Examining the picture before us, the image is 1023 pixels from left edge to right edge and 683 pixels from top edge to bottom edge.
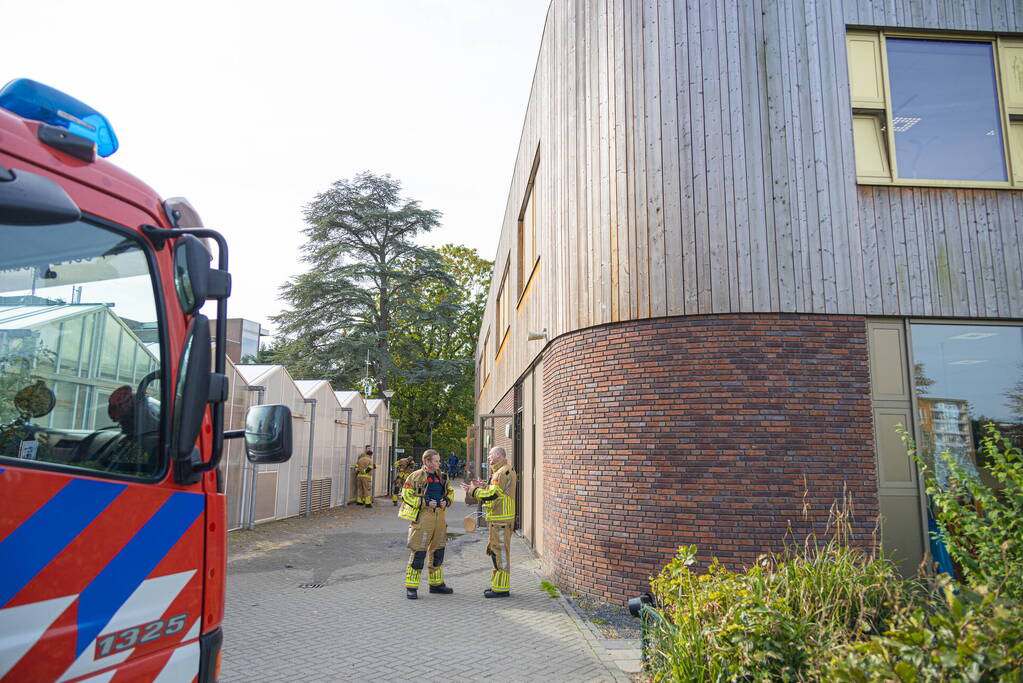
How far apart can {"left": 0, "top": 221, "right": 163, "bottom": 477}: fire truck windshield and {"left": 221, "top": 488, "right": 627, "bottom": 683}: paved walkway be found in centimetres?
376

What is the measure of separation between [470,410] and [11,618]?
43.0 meters

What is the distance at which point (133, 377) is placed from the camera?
260 cm

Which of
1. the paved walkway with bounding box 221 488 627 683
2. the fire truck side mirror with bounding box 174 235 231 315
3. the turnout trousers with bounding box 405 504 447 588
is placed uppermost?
the fire truck side mirror with bounding box 174 235 231 315

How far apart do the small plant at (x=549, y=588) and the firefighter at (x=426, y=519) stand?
1.23 meters

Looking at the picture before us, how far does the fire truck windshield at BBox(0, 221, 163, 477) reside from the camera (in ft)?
7.63

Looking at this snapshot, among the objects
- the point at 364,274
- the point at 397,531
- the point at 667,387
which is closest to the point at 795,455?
the point at 667,387

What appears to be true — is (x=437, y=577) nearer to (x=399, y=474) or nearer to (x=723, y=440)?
(x=723, y=440)

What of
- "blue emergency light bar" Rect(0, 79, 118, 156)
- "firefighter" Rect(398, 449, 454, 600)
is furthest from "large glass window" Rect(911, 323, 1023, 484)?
"blue emergency light bar" Rect(0, 79, 118, 156)

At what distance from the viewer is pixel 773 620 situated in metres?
3.84

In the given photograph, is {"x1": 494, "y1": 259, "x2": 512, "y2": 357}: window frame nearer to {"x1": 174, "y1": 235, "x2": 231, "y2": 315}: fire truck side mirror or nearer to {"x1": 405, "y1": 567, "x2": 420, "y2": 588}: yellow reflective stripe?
{"x1": 405, "y1": 567, "x2": 420, "y2": 588}: yellow reflective stripe

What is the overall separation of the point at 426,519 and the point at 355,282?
28.4 meters

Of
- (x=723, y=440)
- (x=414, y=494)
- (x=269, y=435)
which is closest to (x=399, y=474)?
(x=414, y=494)

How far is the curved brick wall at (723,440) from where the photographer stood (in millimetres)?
7336

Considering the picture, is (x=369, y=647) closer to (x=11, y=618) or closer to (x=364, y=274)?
(x=11, y=618)
